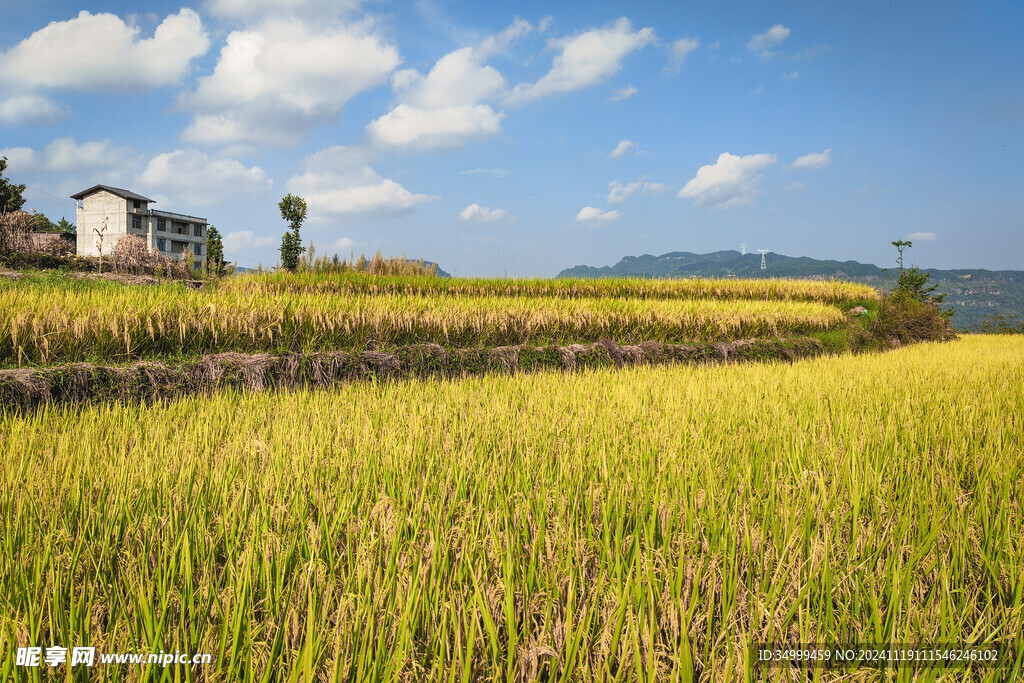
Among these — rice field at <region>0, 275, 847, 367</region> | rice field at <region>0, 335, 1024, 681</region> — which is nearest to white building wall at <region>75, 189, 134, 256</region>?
rice field at <region>0, 275, 847, 367</region>

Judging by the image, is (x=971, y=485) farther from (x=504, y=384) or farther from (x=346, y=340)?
(x=346, y=340)

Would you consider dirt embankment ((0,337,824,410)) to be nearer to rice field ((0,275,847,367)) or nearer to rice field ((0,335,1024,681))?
rice field ((0,275,847,367))

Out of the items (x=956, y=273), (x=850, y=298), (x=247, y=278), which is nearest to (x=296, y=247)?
(x=247, y=278)

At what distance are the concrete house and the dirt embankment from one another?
47.9m

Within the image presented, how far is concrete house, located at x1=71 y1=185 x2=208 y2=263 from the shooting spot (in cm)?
4506

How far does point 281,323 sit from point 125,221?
52.8 meters

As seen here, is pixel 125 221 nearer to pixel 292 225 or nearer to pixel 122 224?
pixel 122 224

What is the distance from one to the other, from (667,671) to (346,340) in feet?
15.3

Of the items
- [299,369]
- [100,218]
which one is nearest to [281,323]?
[299,369]

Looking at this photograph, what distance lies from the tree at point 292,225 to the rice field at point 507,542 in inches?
1489

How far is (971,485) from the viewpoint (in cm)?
228

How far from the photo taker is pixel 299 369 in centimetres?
466

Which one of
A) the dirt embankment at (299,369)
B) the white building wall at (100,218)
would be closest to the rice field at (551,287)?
the dirt embankment at (299,369)

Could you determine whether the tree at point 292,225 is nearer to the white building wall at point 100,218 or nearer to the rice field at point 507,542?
the white building wall at point 100,218
